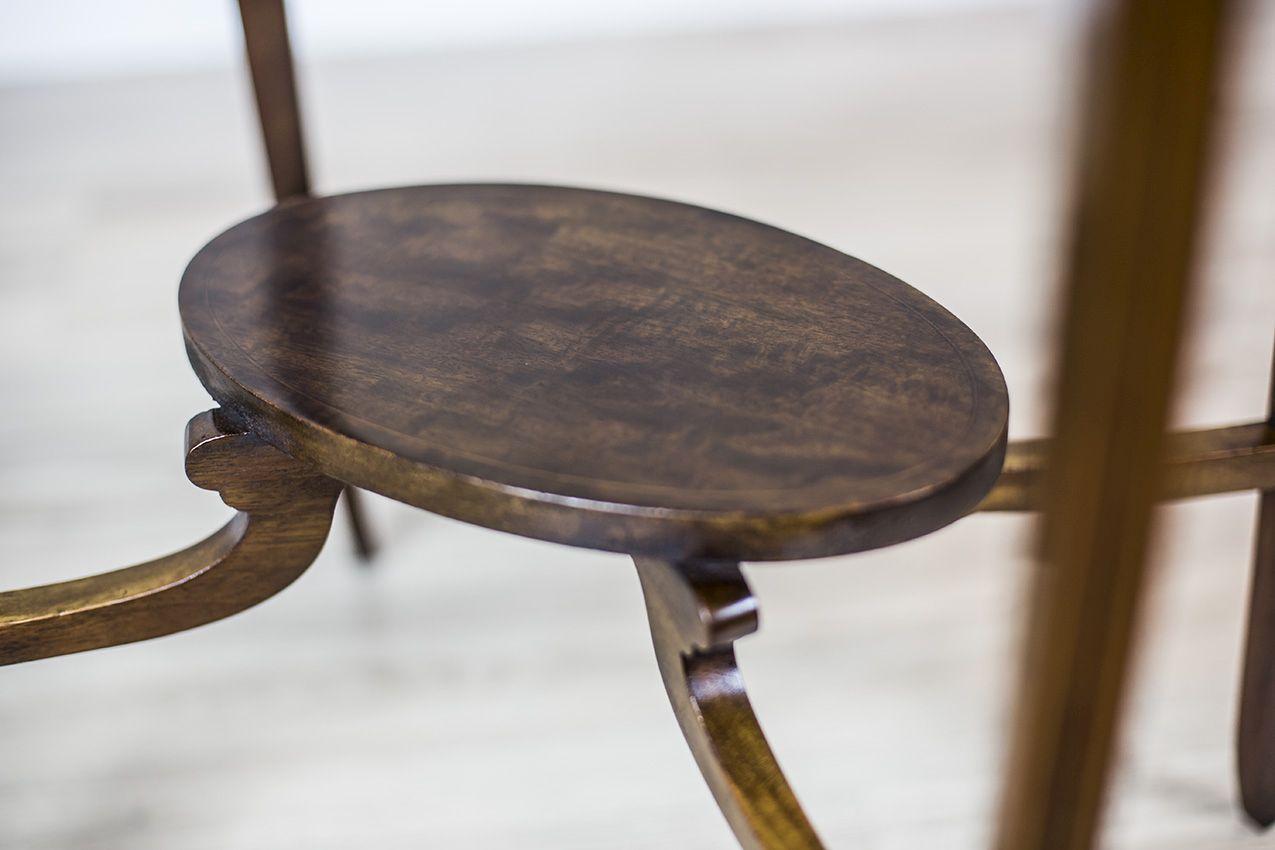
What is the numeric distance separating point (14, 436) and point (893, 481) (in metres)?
1.41

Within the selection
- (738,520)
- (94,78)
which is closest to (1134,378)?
(738,520)

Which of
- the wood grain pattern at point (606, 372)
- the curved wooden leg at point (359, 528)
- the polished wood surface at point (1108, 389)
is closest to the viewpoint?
the polished wood surface at point (1108, 389)

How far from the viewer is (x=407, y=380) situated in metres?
0.79

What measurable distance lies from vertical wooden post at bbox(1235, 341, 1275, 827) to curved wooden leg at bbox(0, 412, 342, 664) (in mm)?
696

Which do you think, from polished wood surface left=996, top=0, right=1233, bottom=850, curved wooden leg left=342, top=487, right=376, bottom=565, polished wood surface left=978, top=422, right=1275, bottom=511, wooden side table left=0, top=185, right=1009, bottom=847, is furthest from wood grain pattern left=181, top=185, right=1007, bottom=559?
curved wooden leg left=342, top=487, right=376, bottom=565

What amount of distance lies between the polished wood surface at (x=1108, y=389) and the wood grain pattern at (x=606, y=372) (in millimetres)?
342

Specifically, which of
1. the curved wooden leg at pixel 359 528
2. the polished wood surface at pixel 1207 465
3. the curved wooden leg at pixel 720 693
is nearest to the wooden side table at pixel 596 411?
the curved wooden leg at pixel 720 693

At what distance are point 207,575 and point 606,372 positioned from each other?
302 millimetres

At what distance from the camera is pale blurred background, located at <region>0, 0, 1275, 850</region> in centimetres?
111

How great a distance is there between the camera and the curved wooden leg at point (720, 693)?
0.69 meters

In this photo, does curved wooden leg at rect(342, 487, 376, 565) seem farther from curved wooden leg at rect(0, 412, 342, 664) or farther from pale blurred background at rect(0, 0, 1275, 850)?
curved wooden leg at rect(0, 412, 342, 664)

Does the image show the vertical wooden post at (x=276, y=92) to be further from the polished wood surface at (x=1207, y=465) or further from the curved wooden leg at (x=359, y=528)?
the polished wood surface at (x=1207, y=465)

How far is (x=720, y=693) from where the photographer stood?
0.76 m

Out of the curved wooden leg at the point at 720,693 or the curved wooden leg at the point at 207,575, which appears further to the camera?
the curved wooden leg at the point at 207,575
